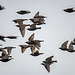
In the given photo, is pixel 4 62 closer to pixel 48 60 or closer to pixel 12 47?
pixel 12 47

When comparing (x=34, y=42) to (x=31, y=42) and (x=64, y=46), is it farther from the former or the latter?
(x=64, y=46)

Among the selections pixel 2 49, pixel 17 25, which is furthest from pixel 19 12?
pixel 2 49

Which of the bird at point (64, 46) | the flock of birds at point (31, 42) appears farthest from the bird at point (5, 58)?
the bird at point (64, 46)

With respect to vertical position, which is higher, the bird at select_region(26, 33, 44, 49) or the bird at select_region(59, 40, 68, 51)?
the bird at select_region(26, 33, 44, 49)

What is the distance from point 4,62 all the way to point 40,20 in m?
2.38

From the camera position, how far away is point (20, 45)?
18141mm

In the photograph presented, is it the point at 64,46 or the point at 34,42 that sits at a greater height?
the point at 34,42

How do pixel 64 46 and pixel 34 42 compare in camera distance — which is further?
pixel 64 46

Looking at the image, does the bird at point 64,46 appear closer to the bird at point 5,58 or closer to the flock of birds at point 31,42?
the flock of birds at point 31,42

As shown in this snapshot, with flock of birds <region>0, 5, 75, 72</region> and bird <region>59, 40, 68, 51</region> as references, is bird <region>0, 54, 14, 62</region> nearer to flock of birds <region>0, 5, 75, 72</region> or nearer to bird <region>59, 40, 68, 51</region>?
flock of birds <region>0, 5, 75, 72</region>

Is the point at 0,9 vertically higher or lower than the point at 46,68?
higher

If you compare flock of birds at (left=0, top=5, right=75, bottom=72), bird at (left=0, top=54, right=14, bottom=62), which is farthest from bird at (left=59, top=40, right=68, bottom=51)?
bird at (left=0, top=54, right=14, bottom=62)

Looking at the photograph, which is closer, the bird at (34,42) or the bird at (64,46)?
the bird at (34,42)

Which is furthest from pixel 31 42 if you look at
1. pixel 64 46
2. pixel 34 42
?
pixel 64 46
